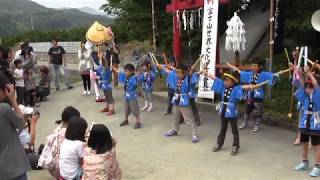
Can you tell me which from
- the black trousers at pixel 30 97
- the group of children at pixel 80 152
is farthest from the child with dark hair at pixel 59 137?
the black trousers at pixel 30 97

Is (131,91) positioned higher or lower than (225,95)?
lower

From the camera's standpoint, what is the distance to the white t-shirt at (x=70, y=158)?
5449 millimetres

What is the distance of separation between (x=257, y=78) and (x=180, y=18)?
12.7 feet

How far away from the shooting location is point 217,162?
773 centimetres

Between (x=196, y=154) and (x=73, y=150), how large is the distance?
127 inches

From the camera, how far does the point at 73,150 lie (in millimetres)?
5449

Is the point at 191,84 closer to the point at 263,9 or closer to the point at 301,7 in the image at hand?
the point at 301,7

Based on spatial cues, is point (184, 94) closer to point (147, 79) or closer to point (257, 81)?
point (257, 81)

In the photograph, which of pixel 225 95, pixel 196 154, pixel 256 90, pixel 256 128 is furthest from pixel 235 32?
pixel 196 154

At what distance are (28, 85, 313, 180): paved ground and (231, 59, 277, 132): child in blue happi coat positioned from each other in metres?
0.36

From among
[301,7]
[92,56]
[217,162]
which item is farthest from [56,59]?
[217,162]

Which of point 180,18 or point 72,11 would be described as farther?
point 72,11

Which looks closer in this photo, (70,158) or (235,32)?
(70,158)

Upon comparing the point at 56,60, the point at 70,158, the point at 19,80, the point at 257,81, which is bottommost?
the point at 70,158
